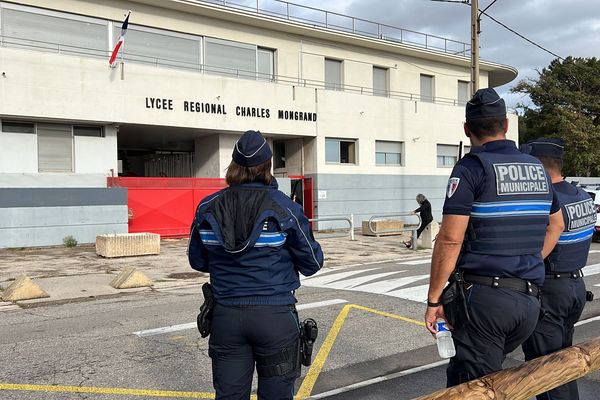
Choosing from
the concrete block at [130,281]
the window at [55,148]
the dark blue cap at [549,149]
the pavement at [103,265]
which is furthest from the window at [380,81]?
the dark blue cap at [549,149]

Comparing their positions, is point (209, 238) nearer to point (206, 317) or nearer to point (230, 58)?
point (206, 317)

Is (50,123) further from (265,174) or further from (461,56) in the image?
(461,56)

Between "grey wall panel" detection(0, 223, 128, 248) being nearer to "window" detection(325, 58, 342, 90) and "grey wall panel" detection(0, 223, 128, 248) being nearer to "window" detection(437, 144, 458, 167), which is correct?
"window" detection(325, 58, 342, 90)

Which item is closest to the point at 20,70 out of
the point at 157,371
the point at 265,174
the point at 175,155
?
the point at 175,155

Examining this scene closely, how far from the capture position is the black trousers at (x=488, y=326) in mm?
2621

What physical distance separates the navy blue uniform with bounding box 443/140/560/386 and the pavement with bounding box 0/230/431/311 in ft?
24.9

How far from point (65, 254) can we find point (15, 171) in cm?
358

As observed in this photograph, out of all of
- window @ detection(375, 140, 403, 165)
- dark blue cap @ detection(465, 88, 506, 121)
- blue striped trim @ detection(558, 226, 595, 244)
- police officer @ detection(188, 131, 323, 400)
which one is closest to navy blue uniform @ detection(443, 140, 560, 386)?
dark blue cap @ detection(465, 88, 506, 121)

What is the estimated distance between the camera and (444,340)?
8.99ft

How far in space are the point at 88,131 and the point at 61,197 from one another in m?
2.49

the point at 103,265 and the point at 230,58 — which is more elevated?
the point at 230,58

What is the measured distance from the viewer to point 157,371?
486cm

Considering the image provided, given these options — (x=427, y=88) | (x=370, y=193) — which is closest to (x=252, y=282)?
(x=370, y=193)

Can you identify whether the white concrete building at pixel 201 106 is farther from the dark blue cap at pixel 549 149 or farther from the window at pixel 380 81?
the dark blue cap at pixel 549 149
